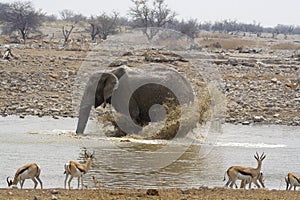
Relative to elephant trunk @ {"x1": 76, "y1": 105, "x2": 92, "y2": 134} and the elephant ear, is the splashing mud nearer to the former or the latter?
the elephant ear

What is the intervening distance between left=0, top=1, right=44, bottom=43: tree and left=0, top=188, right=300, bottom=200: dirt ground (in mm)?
45744

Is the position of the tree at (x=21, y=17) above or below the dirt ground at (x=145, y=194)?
below

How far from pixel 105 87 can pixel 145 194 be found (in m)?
8.40

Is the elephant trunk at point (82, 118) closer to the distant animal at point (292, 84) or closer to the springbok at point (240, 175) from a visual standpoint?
the springbok at point (240, 175)

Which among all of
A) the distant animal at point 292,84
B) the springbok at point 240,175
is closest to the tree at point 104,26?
the distant animal at point 292,84

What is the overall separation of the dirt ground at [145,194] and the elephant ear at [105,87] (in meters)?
7.86

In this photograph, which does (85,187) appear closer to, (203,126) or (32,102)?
(203,126)

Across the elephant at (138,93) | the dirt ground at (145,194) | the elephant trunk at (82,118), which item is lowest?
the elephant trunk at (82,118)

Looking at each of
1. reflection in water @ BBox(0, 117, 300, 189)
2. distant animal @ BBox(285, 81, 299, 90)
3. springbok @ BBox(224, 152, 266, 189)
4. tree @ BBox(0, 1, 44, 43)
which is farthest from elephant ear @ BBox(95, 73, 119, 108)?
tree @ BBox(0, 1, 44, 43)

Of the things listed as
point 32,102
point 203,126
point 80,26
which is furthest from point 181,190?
point 80,26

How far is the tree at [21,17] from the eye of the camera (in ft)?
184

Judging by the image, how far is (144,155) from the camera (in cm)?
1395

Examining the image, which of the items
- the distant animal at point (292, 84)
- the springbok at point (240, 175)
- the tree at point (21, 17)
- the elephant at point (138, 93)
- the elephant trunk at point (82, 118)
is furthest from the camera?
the tree at point (21, 17)

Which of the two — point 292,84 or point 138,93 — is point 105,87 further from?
point 292,84
